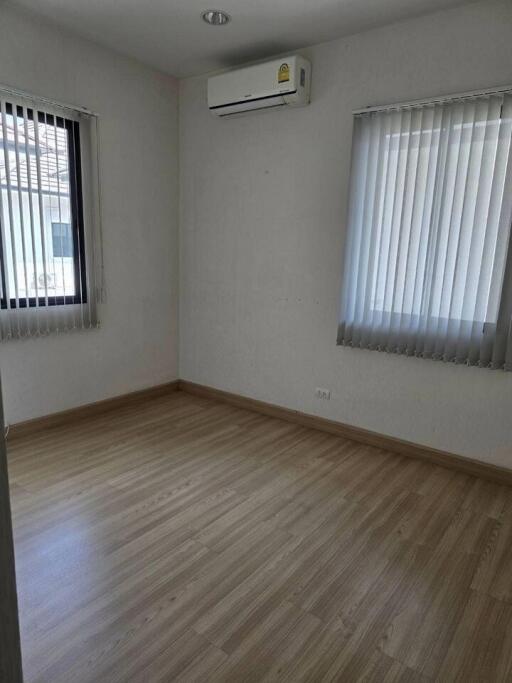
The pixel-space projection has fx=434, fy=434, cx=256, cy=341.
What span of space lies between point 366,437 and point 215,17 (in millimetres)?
3093

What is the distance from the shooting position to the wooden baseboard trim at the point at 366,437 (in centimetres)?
285

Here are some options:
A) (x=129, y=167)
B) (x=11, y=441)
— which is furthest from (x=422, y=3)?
(x=11, y=441)

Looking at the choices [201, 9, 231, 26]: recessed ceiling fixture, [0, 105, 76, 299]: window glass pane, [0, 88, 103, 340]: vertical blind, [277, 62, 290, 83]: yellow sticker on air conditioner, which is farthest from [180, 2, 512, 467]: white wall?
[0, 105, 76, 299]: window glass pane

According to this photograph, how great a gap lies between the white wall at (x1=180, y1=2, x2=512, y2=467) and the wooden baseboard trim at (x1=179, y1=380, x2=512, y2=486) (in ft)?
0.19

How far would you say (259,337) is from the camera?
3.84 metres

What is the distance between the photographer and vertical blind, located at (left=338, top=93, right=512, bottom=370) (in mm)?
2605

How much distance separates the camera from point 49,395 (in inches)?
133

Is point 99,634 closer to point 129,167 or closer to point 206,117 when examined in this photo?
point 129,167

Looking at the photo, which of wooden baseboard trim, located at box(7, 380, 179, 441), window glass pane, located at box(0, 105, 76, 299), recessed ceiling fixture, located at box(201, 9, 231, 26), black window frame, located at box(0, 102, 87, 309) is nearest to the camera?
recessed ceiling fixture, located at box(201, 9, 231, 26)

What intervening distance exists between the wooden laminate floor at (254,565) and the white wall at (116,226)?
56cm

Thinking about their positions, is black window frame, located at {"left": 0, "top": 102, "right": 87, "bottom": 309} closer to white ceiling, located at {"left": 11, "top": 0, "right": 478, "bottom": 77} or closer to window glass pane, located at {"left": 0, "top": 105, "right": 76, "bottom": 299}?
window glass pane, located at {"left": 0, "top": 105, "right": 76, "bottom": 299}

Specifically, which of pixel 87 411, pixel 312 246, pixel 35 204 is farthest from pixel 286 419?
pixel 35 204

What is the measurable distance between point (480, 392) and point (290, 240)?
5.87 ft

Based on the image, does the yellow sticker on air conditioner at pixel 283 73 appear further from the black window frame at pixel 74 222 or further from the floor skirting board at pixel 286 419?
the floor skirting board at pixel 286 419
